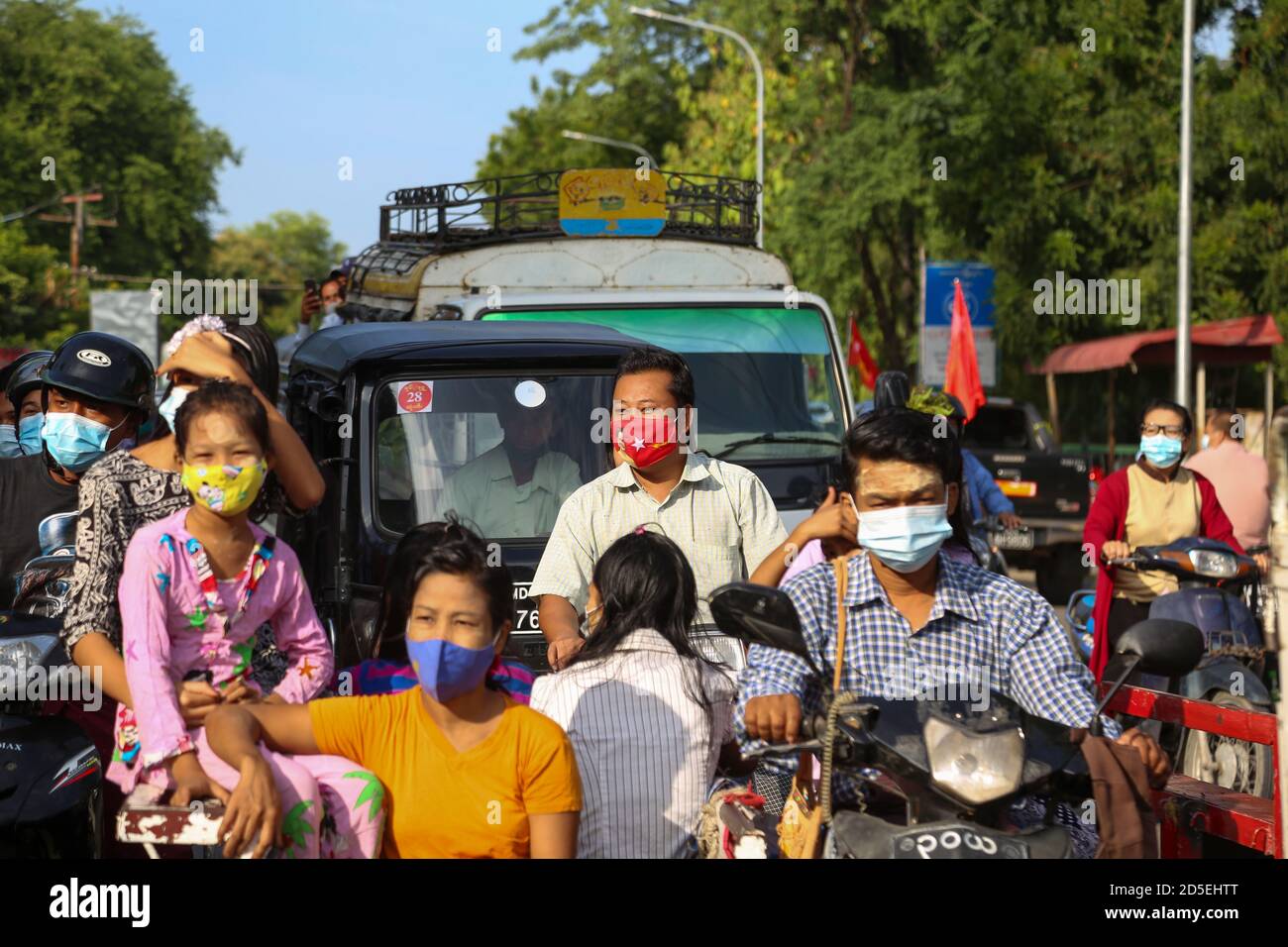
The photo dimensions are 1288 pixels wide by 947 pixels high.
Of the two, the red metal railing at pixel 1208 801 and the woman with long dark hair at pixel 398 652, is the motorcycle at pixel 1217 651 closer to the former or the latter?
the red metal railing at pixel 1208 801

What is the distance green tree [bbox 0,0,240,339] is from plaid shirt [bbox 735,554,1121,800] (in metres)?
55.8

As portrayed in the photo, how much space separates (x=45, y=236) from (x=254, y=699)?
59.7m

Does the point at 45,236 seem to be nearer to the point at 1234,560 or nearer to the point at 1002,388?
the point at 1002,388

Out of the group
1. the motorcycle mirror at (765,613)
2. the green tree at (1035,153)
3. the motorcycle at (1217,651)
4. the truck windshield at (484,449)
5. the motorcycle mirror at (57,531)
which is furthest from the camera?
the green tree at (1035,153)

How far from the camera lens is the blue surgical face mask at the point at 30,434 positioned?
6449 mm

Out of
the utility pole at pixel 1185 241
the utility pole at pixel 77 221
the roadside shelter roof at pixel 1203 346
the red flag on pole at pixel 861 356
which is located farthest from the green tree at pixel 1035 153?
the utility pole at pixel 77 221

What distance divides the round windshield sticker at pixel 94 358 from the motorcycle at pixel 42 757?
723mm

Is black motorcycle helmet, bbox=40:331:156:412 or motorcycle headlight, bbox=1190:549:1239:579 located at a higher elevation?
black motorcycle helmet, bbox=40:331:156:412

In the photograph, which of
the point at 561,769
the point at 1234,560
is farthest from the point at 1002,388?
the point at 561,769

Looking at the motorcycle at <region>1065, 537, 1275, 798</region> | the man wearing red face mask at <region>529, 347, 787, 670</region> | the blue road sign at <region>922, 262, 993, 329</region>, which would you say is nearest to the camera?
the man wearing red face mask at <region>529, 347, 787, 670</region>

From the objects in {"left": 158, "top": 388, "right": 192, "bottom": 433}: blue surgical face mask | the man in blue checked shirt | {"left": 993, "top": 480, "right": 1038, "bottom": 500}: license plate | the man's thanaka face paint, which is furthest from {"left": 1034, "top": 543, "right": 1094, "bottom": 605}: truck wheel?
the man's thanaka face paint

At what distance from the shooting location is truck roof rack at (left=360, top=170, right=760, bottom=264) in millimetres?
12656

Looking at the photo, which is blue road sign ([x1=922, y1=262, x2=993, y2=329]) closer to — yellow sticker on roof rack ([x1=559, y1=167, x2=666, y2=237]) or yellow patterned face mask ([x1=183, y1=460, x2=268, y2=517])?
yellow sticker on roof rack ([x1=559, y1=167, x2=666, y2=237])
